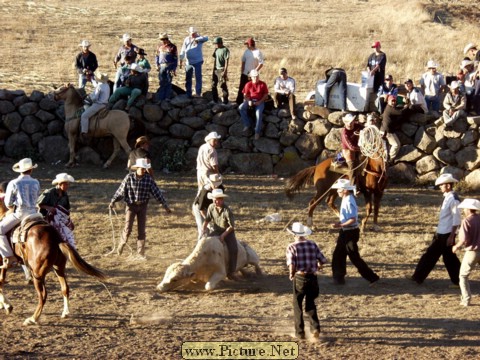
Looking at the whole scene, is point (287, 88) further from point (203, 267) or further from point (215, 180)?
point (203, 267)

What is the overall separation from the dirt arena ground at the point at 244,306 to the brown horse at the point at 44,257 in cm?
28

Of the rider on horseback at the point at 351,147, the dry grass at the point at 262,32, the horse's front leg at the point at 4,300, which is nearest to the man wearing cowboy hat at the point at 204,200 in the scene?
the horse's front leg at the point at 4,300

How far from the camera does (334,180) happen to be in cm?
1622

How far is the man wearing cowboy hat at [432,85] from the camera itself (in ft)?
64.2

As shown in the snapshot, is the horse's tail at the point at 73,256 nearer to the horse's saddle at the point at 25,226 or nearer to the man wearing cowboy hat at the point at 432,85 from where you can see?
the horse's saddle at the point at 25,226

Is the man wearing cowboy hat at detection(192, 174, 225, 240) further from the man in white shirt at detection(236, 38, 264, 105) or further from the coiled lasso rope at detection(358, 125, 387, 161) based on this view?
the man in white shirt at detection(236, 38, 264, 105)

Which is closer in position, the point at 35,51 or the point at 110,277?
the point at 110,277

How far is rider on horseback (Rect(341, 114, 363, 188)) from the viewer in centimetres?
1614

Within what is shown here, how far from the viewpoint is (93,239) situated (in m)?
15.1

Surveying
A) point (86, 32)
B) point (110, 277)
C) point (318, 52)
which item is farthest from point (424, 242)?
point (86, 32)

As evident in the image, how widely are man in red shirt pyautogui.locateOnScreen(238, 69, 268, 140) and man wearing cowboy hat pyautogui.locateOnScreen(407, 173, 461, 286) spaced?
7431 mm

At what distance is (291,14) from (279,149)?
66.8ft

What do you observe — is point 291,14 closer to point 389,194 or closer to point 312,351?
point 389,194

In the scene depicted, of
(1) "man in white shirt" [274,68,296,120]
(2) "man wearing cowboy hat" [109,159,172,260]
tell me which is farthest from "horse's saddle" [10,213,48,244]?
(1) "man in white shirt" [274,68,296,120]
